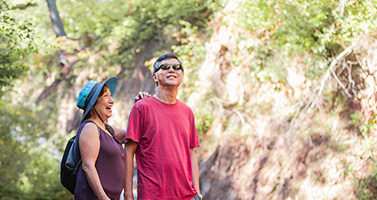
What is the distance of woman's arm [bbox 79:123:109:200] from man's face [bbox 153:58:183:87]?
77 cm

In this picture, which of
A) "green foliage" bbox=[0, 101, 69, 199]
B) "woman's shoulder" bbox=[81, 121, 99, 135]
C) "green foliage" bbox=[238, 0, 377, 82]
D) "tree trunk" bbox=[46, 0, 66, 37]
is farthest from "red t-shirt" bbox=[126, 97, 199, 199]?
"tree trunk" bbox=[46, 0, 66, 37]

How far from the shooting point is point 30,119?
1008 cm

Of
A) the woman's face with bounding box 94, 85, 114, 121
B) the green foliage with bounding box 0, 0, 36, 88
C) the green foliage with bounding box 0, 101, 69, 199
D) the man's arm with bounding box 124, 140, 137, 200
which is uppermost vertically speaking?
the green foliage with bounding box 0, 0, 36, 88

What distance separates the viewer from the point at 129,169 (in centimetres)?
321

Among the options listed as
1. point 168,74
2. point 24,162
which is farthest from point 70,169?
point 24,162

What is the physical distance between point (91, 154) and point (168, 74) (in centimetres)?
100

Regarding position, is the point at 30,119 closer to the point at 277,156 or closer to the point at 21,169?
the point at 21,169

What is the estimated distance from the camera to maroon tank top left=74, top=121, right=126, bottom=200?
2.89 m

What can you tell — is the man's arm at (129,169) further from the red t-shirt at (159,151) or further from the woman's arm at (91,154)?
the woman's arm at (91,154)

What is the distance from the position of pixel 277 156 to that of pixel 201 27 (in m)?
5.18

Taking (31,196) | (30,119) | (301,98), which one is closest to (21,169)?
(31,196)

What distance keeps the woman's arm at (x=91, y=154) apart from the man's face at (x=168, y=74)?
766mm

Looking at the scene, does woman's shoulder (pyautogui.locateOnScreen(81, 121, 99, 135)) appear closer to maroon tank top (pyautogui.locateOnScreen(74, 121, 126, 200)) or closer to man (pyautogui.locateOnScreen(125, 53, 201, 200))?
maroon tank top (pyautogui.locateOnScreen(74, 121, 126, 200))

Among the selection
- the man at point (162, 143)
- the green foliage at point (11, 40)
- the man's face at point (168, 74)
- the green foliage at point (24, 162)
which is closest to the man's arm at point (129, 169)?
the man at point (162, 143)
